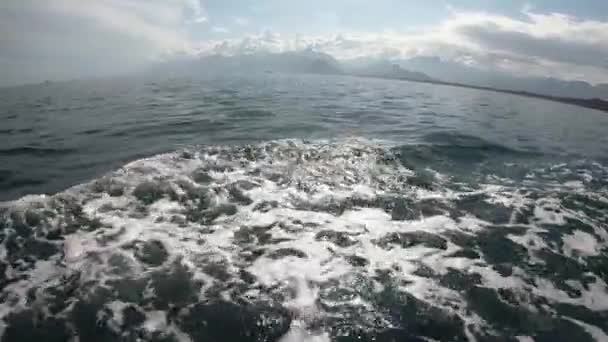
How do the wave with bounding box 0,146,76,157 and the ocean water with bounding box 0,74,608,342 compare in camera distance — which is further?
the wave with bounding box 0,146,76,157

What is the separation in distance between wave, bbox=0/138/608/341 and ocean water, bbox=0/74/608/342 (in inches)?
1.2

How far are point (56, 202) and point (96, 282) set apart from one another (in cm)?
308

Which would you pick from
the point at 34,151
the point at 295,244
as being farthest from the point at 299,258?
the point at 34,151

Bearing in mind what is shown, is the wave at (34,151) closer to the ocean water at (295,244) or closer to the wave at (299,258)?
the ocean water at (295,244)

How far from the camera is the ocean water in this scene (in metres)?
4.54

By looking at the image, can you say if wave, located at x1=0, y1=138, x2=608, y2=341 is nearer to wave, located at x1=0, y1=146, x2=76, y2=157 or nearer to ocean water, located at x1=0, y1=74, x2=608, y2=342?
ocean water, located at x1=0, y1=74, x2=608, y2=342

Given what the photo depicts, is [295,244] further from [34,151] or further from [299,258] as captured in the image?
[34,151]

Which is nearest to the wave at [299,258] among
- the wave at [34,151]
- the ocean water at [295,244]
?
A: the ocean water at [295,244]

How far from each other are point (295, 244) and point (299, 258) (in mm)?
471

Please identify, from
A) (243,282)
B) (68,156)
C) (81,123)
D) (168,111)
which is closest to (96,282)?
(243,282)

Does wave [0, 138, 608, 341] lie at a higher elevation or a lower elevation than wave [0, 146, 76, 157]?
lower

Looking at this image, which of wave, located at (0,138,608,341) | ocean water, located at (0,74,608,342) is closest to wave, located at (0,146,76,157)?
ocean water, located at (0,74,608,342)

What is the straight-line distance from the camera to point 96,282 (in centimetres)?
499

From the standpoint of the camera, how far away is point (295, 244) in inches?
251
